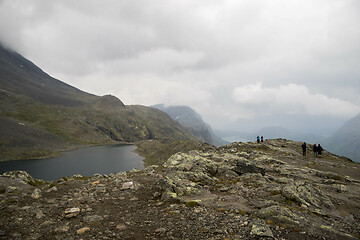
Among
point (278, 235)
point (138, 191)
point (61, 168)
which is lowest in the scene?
point (61, 168)

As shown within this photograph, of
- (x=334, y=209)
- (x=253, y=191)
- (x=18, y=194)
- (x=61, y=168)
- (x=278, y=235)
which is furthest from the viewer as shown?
(x=61, y=168)

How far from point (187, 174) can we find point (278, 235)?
473 inches

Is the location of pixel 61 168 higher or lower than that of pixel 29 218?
lower

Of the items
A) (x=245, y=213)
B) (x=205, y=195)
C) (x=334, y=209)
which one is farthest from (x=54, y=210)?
(x=334, y=209)

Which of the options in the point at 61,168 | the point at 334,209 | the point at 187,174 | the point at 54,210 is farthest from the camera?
the point at 61,168

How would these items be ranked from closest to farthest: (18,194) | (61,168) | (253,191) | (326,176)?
(18,194) < (253,191) < (326,176) < (61,168)

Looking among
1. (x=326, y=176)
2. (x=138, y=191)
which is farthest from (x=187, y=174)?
(x=326, y=176)

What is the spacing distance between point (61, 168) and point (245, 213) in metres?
124

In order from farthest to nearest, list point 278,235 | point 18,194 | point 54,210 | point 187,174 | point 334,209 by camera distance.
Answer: point 187,174
point 18,194
point 334,209
point 54,210
point 278,235

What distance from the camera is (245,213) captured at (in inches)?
453

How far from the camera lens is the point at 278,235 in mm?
8953

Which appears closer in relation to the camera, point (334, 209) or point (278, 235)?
point (278, 235)

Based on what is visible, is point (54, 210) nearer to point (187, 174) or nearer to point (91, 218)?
point (91, 218)

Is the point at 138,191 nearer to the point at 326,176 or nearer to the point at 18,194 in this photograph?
the point at 18,194
